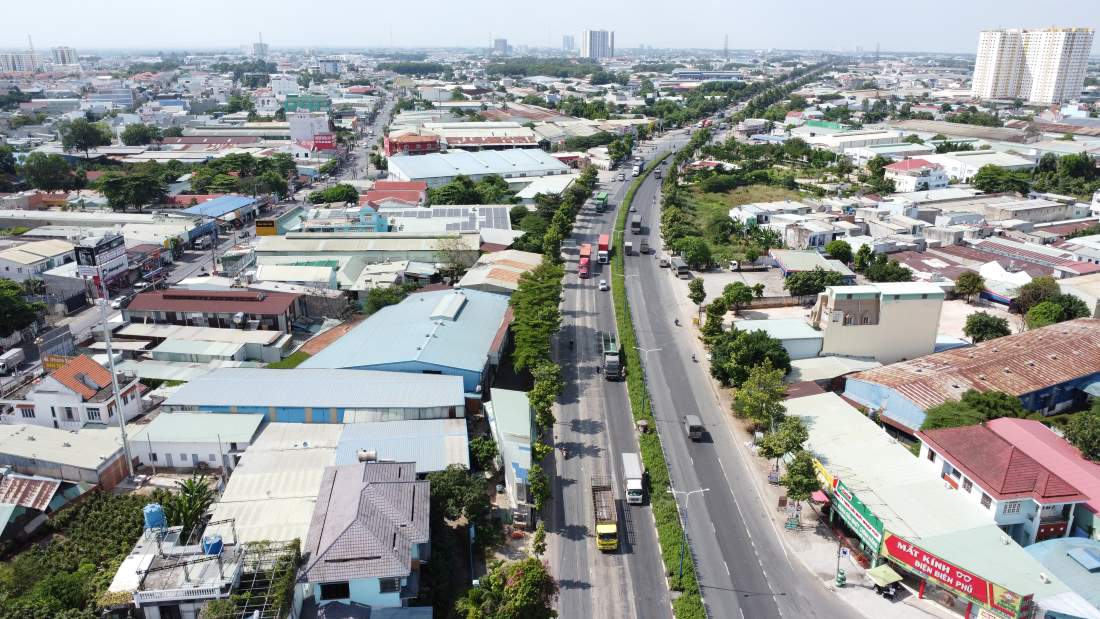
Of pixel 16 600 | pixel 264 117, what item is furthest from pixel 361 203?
pixel 264 117

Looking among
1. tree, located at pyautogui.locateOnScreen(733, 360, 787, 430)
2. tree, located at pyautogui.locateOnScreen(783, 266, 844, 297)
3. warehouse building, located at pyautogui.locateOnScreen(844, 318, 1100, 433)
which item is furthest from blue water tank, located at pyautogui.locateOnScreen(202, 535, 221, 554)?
tree, located at pyautogui.locateOnScreen(783, 266, 844, 297)

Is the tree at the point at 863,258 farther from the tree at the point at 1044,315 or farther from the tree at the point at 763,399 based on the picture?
the tree at the point at 763,399

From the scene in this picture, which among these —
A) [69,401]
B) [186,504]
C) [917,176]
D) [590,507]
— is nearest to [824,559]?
[590,507]

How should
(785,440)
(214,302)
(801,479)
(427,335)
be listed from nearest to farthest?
(801,479) → (785,440) → (427,335) → (214,302)

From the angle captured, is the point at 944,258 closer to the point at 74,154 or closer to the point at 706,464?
the point at 706,464

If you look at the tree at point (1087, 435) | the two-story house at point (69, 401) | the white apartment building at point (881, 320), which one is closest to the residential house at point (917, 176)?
A: the white apartment building at point (881, 320)

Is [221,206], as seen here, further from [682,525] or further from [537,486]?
[682,525]
